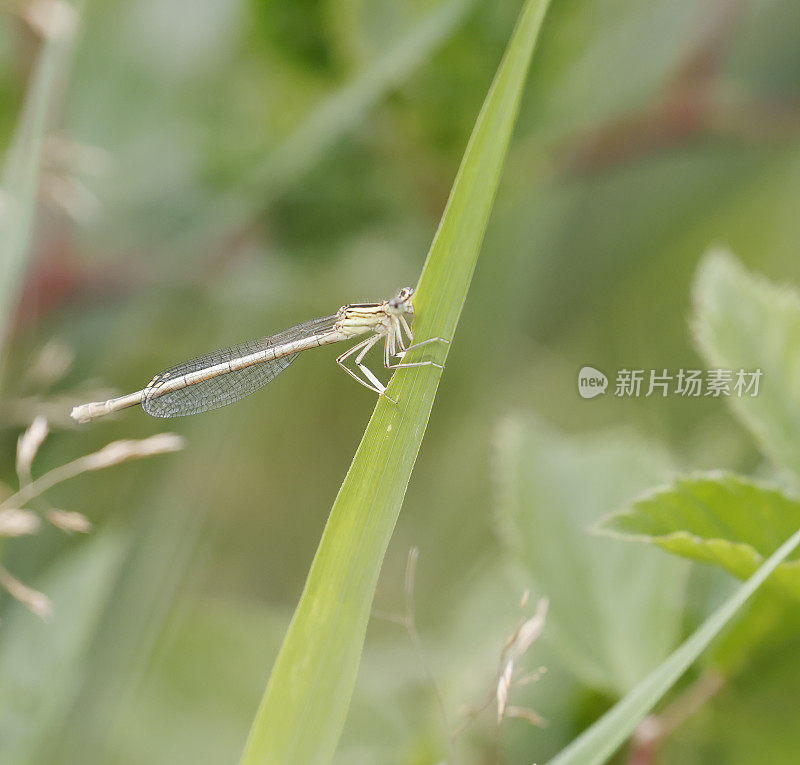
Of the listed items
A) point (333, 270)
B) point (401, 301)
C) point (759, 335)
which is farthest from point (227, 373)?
point (759, 335)

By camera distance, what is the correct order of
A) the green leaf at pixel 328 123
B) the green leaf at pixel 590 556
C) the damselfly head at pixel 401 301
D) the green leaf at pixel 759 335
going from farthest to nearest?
1. the green leaf at pixel 328 123
2. the damselfly head at pixel 401 301
3. the green leaf at pixel 590 556
4. the green leaf at pixel 759 335

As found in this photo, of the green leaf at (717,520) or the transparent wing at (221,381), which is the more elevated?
the transparent wing at (221,381)

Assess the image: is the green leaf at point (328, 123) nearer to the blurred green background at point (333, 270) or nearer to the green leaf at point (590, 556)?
the blurred green background at point (333, 270)

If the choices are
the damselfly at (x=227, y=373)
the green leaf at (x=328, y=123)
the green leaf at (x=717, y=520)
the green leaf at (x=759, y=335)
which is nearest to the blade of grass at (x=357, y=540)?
the green leaf at (x=717, y=520)

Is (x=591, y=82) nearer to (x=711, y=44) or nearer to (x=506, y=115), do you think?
(x=711, y=44)

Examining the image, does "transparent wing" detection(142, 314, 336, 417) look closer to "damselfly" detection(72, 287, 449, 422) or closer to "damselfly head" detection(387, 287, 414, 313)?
"damselfly" detection(72, 287, 449, 422)

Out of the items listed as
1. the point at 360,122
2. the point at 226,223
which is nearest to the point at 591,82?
the point at 360,122

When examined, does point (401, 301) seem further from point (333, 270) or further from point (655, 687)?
point (333, 270)

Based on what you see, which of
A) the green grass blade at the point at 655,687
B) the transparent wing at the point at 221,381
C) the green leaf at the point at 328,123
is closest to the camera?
the green grass blade at the point at 655,687
